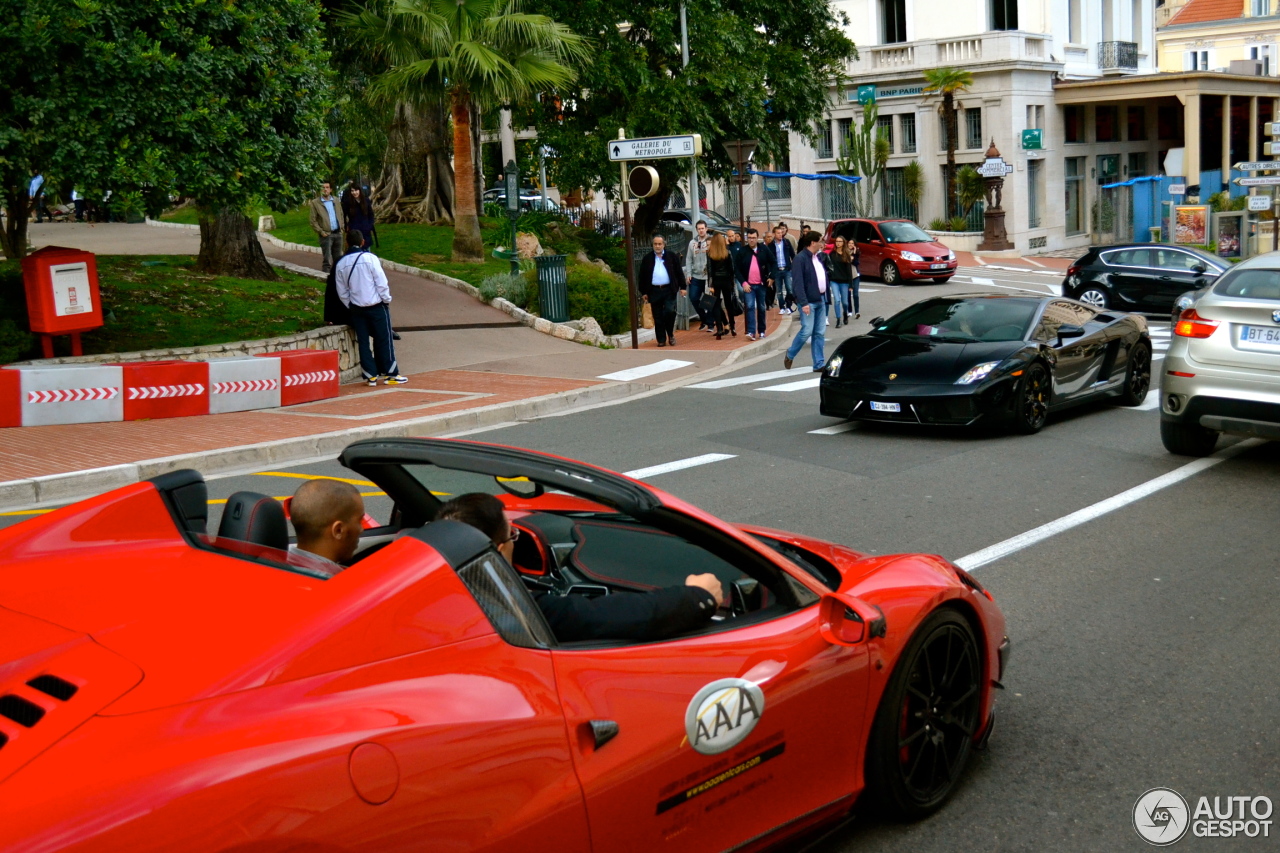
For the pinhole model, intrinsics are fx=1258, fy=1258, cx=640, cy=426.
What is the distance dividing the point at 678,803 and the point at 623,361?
15.4 m

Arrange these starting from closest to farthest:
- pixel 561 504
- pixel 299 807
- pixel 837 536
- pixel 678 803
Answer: pixel 299 807 → pixel 678 803 → pixel 561 504 → pixel 837 536

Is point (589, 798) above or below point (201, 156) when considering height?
below

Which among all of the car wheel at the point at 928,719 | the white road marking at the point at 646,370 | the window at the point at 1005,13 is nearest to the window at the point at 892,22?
the window at the point at 1005,13

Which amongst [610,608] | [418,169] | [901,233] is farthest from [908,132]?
[610,608]

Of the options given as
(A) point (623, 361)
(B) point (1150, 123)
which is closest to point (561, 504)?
(A) point (623, 361)

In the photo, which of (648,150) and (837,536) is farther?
(648,150)

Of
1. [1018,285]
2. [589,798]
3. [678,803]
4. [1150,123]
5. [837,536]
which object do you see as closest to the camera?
[589,798]

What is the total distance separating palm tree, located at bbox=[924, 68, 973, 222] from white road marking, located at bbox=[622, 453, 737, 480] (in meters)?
38.6

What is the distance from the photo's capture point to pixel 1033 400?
11875mm

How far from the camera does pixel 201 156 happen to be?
46.1ft

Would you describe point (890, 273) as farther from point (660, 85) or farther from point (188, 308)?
point (188, 308)

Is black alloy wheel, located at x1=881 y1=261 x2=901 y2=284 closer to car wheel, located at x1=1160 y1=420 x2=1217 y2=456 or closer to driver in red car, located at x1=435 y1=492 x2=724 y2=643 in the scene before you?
car wheel, located at x1=1160 y1=420 x2=1217 y2=456

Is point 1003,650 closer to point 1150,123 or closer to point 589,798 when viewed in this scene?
point 589,798

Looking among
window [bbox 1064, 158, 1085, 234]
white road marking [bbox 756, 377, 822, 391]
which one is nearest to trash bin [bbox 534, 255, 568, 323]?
white road marking [bbox 756, 377, 822, 391]
